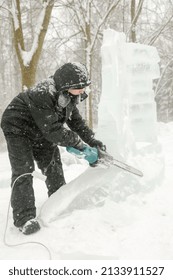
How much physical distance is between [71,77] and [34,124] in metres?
0.63

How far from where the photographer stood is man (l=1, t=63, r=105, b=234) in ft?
10.7

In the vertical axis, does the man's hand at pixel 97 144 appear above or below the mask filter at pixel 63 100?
below

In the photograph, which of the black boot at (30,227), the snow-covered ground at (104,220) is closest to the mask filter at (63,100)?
the snow-covered ground at (104,220)

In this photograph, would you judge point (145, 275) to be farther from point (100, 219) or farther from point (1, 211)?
point (1, 211)

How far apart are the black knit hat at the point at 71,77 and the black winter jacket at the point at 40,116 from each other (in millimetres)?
103

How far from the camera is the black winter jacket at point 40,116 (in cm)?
324

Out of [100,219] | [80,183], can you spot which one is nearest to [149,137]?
[80,183]

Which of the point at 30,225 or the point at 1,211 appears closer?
the point at 30,225

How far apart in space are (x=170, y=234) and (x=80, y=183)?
3.66 feet

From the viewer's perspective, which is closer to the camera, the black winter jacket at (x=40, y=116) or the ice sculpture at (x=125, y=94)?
the black winter jacket at (x=40, y=116)

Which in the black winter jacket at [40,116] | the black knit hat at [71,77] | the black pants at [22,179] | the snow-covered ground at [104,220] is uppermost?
the black knit hat at [71,77]

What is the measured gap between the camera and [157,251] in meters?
2.84

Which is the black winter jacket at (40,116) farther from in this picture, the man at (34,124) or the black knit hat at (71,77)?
the black knit hat at (71,77)

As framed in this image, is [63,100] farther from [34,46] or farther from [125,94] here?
[34,46]
